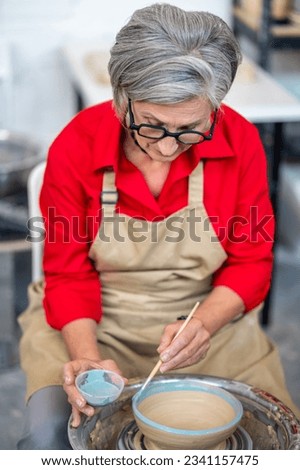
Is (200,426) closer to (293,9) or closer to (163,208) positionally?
(163,208)

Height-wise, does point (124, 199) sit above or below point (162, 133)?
below

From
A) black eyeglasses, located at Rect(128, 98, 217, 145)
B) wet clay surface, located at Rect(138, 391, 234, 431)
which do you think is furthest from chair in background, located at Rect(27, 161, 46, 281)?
wet clay surface, located at Rect(138, 391, 234, 431)

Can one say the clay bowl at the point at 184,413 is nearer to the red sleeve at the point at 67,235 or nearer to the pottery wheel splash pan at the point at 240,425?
the pottery wheel splash pan at the point at 240,425

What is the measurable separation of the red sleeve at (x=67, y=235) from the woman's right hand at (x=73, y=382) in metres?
0.21

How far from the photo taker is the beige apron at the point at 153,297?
1632mm

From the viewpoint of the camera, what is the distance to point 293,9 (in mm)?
3121

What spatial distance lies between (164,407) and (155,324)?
327mm

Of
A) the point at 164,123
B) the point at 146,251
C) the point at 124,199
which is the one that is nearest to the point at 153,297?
the point at 146,251

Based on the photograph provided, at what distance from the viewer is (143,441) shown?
4.44 feet

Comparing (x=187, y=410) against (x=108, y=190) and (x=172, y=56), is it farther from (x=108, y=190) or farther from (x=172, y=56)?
(x=172, y=56)

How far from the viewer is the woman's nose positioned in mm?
1407

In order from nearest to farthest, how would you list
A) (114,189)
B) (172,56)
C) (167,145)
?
1. (172,56)
2. (167,145)
3. (114,189)

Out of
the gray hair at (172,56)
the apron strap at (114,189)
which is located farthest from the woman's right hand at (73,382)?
the gray hair at (172,56)

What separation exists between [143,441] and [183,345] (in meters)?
0.19
